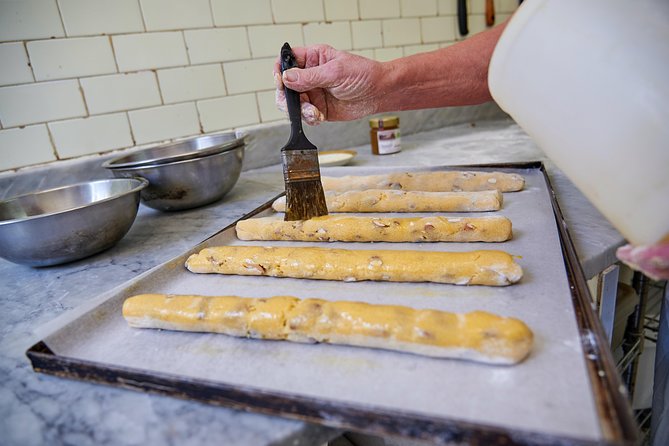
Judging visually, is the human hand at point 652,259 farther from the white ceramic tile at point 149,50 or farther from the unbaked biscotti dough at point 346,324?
the white ceramic tile at point 149,50

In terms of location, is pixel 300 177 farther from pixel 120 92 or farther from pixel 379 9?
pixel 379 9

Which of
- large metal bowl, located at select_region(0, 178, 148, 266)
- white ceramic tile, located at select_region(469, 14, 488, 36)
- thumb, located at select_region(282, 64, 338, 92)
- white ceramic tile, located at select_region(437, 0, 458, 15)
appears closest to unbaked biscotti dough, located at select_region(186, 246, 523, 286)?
large metal bowl, located at select_region(0, 178, 148, 266)

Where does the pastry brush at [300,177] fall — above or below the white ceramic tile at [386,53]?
below

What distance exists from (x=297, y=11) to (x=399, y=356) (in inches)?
72.1

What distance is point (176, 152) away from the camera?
166cm

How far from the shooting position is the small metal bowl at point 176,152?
50.7 inches

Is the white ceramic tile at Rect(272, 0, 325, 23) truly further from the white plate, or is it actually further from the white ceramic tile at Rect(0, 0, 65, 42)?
the white ceramic tile at Rect(0, 0, 65, 42)

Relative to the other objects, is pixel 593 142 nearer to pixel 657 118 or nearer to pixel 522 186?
pixel 657 118

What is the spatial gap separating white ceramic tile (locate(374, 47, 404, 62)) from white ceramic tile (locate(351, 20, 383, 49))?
31 mm

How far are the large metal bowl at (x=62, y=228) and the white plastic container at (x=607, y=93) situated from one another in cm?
95

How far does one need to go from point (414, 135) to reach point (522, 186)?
4.54 feet

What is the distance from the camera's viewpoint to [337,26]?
2.13 metres

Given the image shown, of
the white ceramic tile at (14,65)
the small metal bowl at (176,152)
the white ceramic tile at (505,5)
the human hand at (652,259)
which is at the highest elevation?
the white ceramic tile at (505,5)

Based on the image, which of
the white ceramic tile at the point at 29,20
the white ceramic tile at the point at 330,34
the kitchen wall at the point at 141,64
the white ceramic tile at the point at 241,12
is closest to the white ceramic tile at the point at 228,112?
the kitchen wall at the point at 141,64
